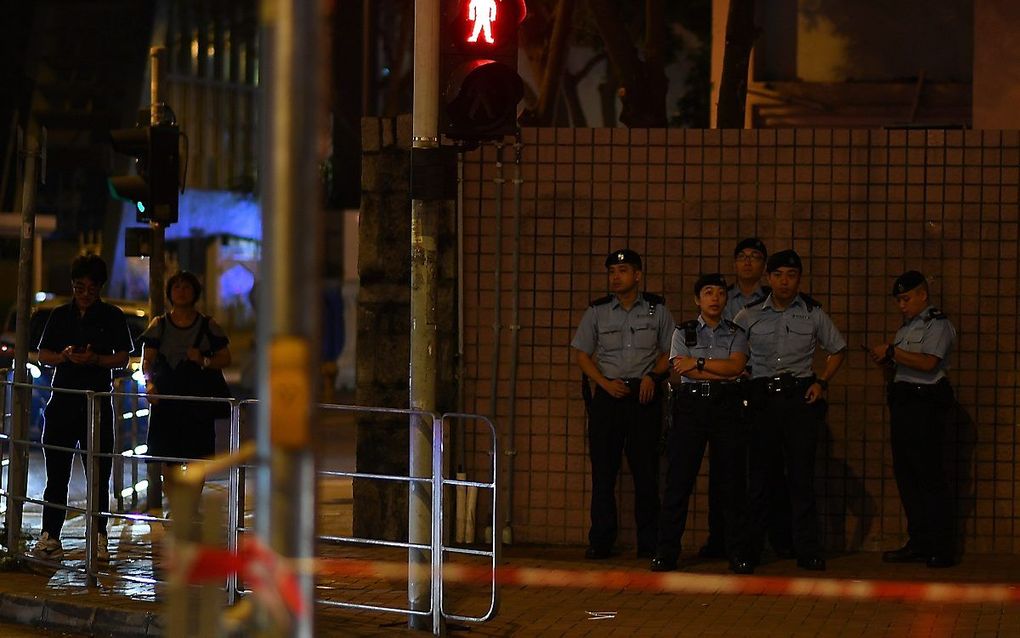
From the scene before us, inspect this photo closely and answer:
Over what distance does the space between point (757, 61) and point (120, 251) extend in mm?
22838

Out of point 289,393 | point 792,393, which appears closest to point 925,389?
point 792,393

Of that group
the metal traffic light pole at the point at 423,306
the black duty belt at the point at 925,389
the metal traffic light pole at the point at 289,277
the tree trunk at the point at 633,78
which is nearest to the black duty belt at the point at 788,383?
the black duty belt at the point at 925,389

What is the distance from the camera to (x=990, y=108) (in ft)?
46.8

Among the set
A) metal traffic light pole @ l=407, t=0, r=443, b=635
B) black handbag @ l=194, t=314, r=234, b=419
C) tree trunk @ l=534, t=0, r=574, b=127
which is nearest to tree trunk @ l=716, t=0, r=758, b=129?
tree trunk @ l=534, t=0, r=574, b=127

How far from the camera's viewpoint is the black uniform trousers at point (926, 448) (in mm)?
9820

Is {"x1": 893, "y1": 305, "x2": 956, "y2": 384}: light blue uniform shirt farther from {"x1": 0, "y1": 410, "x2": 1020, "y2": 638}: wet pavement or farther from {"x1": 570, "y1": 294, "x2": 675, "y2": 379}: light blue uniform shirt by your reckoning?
{"x1": 570, "y1": 294, "x2": 675, "y2": 379}: light blue uniform shirt

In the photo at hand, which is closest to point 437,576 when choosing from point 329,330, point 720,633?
point 720,633

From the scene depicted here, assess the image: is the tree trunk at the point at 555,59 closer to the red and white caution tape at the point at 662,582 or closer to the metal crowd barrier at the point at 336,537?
the metal crowd barrier at the point at 336,537

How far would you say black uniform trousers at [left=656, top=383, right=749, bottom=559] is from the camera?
9539 mm

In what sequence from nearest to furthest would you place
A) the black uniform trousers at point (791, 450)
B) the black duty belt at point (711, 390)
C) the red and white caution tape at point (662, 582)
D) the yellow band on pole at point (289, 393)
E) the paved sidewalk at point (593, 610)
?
1. the yellow band on pole at point (289, 393)
2. the paved sidewalk at point (593, 610)
3. the red and white caution tape at point (662, 582)
4. the black duty belt at point (711, 390)
5. the black uniform trousers at point (791, 450)

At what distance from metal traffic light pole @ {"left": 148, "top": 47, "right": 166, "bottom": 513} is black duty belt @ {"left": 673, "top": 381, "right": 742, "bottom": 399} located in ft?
14.6

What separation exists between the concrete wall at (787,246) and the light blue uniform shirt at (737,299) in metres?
0.44

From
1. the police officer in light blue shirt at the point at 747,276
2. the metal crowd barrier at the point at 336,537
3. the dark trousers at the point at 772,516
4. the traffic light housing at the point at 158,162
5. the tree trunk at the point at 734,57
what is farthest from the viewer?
the tree trunk at the point at 734,57

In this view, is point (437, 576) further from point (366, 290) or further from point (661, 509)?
point (366, 290)
